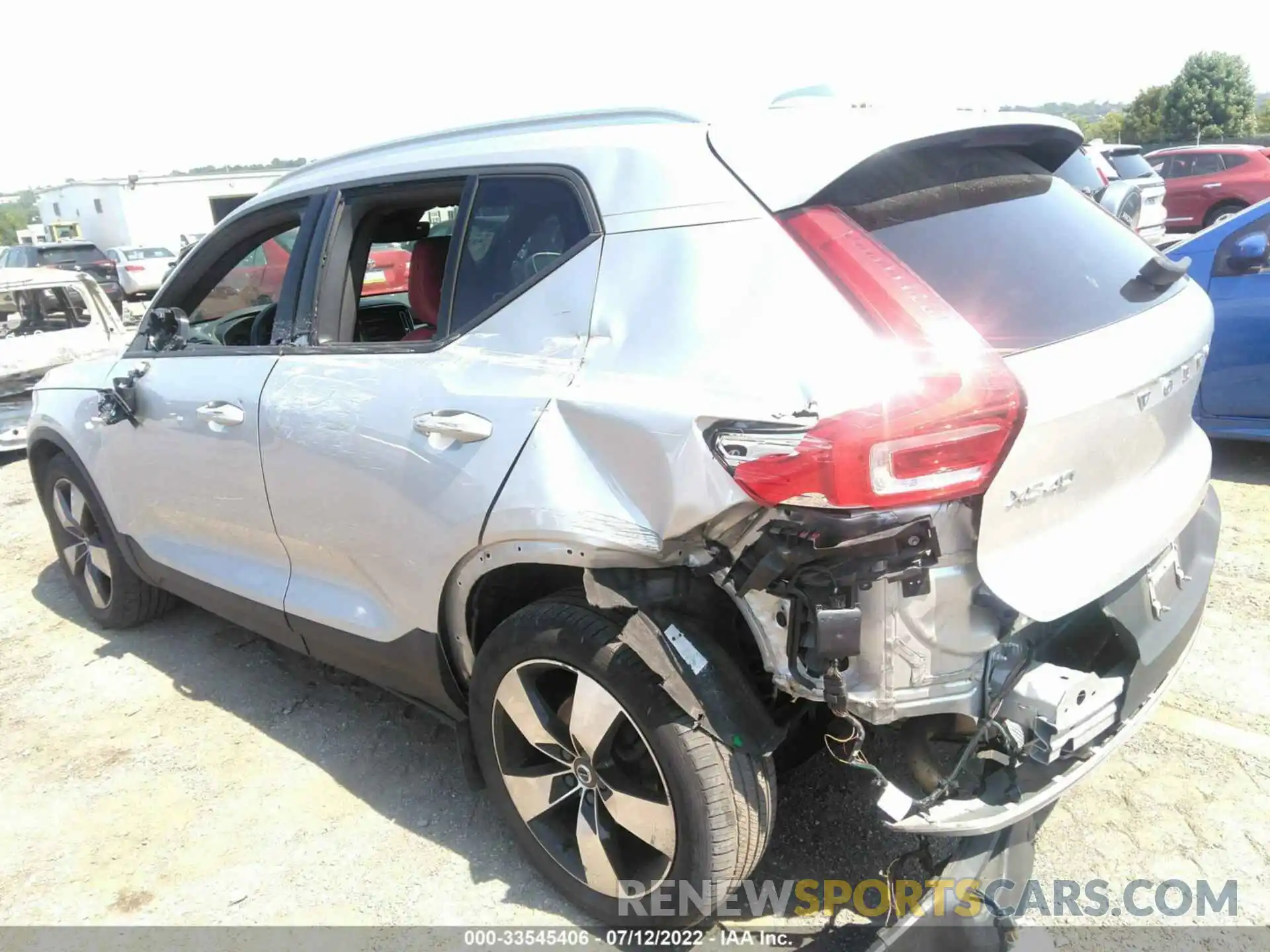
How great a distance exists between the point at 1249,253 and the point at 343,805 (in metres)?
5.08

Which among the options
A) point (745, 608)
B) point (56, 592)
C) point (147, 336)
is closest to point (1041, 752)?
point (745, 608)

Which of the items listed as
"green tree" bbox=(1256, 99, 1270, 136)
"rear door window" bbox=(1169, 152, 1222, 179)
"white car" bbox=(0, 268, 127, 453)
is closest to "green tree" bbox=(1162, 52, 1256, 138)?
"green tree" bbox=(1256, 99, 1270, 136)

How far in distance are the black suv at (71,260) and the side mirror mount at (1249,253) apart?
69.2 ft

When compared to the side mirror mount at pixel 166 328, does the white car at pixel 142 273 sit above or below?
below

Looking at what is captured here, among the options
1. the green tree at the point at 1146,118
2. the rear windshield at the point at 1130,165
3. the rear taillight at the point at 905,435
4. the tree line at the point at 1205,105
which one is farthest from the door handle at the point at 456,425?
the green tree at the point at 1146,118

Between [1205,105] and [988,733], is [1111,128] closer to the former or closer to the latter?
[1205,105]

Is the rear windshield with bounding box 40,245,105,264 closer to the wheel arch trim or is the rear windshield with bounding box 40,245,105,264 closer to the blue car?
the wheel arch trim

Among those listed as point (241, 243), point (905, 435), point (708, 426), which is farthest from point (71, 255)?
point (905, 435)

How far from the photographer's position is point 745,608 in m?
1.95

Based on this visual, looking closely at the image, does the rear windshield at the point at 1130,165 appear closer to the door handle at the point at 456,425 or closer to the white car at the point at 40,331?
the white car at the point at 40,331

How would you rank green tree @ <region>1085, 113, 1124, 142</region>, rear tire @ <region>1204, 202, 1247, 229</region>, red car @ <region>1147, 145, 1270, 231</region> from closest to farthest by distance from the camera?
red car @ <region>1147, 145, 1270, 231</region> → rear tire @ <region>1204, 202, 1247, 229</region> → green tree @ <region>1085, 113, 1124, 142</region>

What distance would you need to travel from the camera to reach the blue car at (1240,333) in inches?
192

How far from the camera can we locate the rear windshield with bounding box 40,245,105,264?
22234mm

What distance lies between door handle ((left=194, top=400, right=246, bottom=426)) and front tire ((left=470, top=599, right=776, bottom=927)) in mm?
1265
